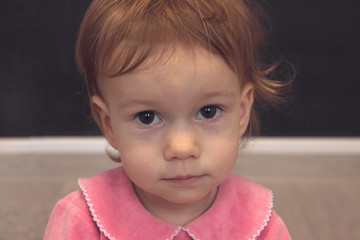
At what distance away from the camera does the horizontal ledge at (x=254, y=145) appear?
1862mm

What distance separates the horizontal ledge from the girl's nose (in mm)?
980

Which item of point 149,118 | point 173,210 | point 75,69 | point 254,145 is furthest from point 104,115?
point 254,145

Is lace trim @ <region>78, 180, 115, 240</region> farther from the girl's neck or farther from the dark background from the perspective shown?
the dark background

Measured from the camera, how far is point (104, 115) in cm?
103

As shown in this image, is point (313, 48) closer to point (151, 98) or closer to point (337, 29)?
point (337, 29)

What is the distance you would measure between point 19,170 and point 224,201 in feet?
3.06

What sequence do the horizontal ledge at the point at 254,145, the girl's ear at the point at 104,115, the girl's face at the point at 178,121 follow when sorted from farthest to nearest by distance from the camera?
1. the horizontal ledge at the point at 254,145
2. the girl's ear at the point at 104,115
3. the girl's face at the point at 178,121

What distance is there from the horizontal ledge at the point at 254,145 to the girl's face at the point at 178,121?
0.92 metres

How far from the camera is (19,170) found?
5.81ft

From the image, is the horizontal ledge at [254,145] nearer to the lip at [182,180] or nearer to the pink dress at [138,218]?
the pink dress at [138,218]

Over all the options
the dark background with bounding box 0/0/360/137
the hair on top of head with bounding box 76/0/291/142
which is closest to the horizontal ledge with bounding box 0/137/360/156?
the dark background with bounding box 0/0/360/137

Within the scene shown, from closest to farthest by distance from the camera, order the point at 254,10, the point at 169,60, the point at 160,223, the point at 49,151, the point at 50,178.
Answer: the point at 169,60 → the point at 160,223 → the point at 254,10 → the point at 50,178 → the point at 49,151

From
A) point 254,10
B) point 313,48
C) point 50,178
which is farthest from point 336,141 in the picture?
point 50,178

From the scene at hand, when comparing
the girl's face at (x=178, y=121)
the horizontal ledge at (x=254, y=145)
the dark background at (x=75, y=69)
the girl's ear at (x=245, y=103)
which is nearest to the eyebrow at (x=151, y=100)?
the girl's face at (x=178, y=121)
